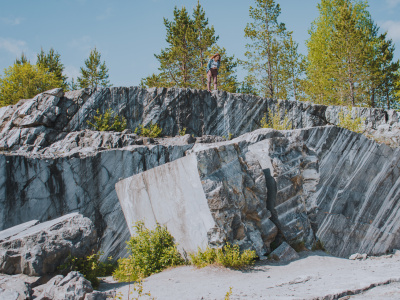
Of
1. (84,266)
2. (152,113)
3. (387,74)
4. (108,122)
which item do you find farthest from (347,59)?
(84,266)

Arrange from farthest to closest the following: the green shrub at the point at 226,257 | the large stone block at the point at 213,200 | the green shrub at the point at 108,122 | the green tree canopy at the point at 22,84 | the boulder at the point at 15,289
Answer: the green tree canopy at the point at 22,84, the green shrub at the point at 108,122, the large stone block at the point at 213,200, the green shrub at the point at 226,257, the boulder at the point at 15,289

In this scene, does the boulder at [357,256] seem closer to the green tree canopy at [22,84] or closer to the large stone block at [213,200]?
the large stone block at [213,200]

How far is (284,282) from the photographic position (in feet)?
16.8

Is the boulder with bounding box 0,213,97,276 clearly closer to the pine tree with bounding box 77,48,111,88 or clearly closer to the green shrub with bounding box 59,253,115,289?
the green shrub with bounding box 59,253,115,289

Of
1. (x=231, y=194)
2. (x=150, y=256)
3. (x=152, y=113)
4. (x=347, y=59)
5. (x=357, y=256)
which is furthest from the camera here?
(x=347, y=59)

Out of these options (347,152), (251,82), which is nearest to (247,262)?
(347,152)

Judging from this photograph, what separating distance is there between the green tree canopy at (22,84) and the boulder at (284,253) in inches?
1022

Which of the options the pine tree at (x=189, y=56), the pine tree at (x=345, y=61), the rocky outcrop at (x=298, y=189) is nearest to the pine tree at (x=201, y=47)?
the pine tree at (x=189, y=56)

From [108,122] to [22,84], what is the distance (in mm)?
17230

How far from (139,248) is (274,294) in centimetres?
334

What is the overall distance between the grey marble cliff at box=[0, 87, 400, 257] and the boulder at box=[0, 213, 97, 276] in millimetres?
2712

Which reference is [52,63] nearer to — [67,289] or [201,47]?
[201,47]

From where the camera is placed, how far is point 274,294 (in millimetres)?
4492

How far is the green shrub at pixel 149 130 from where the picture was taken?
16688 millimetres
